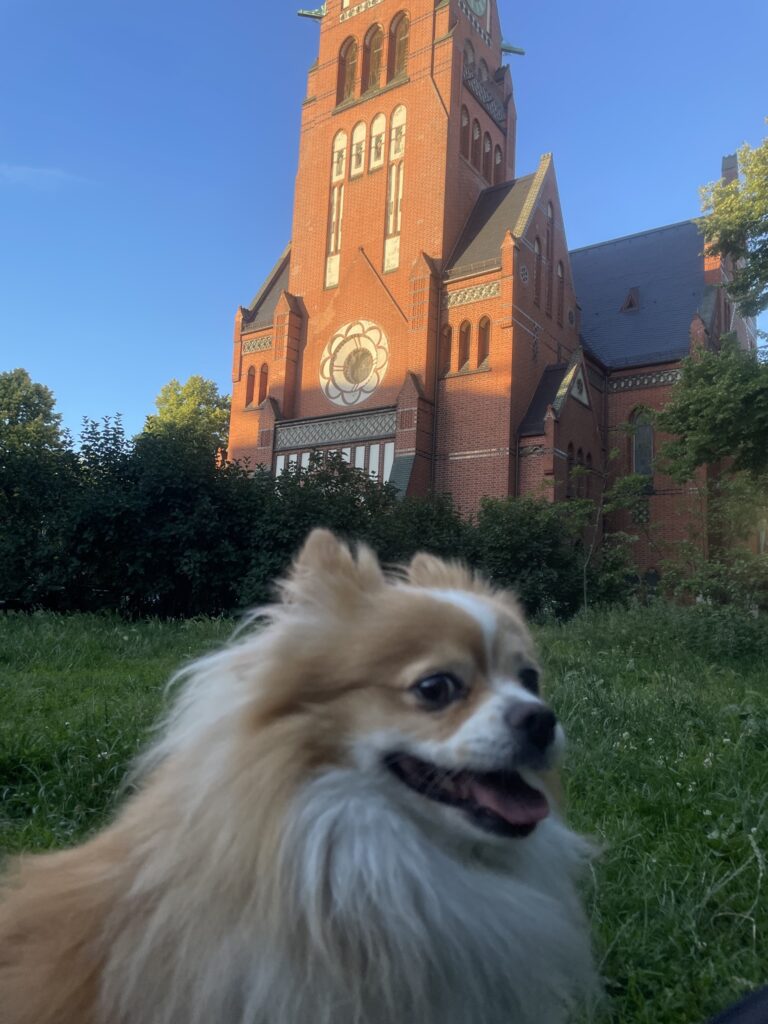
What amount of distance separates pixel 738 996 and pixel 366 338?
998 inches

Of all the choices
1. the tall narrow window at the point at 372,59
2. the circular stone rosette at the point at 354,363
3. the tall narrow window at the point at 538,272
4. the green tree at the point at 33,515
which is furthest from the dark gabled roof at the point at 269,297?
the green tree at the point at 33,515

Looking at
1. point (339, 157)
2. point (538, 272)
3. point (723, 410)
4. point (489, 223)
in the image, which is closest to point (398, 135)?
point (339, 157)

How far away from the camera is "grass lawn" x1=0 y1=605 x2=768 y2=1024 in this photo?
2693 mm

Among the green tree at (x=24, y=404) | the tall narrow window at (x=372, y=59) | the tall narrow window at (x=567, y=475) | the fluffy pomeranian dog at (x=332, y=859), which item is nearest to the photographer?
the fluffy pomeranian dog at (x=332, y=859)

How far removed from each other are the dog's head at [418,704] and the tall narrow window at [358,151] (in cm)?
2867

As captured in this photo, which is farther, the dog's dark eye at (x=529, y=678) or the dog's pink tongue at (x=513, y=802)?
the dog's dark eye at (x=529, y=678)

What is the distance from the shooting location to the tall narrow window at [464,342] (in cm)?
2514

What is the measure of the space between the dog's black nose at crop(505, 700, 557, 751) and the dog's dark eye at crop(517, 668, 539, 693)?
0.25m

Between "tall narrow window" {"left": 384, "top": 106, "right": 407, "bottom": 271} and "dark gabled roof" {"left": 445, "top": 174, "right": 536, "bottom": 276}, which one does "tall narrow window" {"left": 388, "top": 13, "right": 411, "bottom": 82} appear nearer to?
"tall narrow window" {"left": 384, "top": 106, "right": 407, "bottom": 271}

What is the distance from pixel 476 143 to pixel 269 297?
10223 mm

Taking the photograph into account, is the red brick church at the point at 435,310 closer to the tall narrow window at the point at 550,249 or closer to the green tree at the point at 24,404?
the tall narrow window at the point at 550,249

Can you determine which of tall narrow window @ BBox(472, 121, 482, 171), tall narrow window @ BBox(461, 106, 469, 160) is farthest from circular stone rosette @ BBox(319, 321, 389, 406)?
tall narrow window @ BBox(472, 121, 482, 171)

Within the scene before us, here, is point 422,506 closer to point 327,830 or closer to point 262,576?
point 262,576

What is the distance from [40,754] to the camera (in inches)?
162
